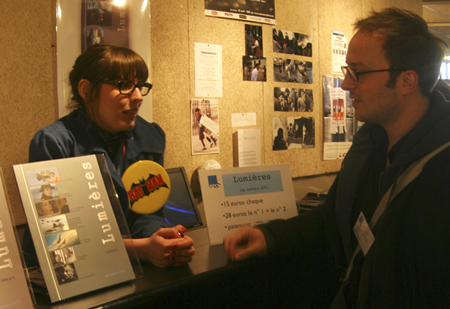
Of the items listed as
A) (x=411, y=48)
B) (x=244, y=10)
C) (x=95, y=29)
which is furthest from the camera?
(x=244, y=10)

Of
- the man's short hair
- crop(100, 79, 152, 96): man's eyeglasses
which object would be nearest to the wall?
crop(100, 79, 152, 96): man's eyeglasses

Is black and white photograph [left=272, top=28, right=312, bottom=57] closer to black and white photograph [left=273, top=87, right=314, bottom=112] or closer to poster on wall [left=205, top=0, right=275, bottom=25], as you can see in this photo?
poster on wall [left=205, top=0, right=275, bottom=25]

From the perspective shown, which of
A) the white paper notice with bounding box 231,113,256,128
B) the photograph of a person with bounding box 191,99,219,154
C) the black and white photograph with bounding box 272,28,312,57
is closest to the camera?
the photograph of a person with bounding box 191,99,219,154

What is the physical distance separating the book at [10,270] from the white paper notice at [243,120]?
159 cm

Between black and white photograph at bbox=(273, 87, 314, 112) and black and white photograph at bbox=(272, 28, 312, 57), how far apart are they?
0.89ft

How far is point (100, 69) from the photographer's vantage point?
4.58 feet

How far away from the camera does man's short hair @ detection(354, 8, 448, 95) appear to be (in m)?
1.32

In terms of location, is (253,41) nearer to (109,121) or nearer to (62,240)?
(109,121)

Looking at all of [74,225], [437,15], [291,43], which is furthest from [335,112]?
[437,15]

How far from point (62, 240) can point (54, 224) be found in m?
0.04

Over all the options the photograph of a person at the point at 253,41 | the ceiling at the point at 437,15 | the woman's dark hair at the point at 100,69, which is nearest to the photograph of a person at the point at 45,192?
the woman's dark hair at the point at 100,69

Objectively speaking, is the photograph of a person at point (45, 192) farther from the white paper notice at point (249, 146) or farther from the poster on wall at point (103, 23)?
the white paper notice at point (249, 146)

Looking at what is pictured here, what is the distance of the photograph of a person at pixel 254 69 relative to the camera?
2.31 metres

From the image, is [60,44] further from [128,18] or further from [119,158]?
[119,158]
